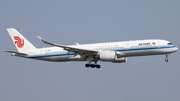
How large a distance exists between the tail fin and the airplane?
1.04 meters

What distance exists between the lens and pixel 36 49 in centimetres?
5688

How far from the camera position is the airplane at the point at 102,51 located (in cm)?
Answer: 5044

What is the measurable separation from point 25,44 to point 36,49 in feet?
9.24

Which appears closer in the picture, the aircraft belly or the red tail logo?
the aircraft belly

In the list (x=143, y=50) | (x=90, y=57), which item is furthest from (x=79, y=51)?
(x=143, y=50)

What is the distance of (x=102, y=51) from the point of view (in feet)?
169

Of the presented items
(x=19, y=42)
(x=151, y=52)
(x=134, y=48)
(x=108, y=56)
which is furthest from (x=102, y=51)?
(x=19, y=42)

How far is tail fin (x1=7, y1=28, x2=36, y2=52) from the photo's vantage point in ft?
190

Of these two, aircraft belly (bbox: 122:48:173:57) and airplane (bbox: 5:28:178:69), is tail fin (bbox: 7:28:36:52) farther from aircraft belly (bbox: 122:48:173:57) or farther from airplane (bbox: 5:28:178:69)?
aircraft belly (bbox: 122:48:173:57)

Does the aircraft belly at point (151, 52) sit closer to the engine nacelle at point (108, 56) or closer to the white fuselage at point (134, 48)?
the white fuselage at point (134, 48)

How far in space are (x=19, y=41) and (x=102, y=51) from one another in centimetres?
1648

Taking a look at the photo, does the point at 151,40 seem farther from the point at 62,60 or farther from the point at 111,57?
the point at 62,60

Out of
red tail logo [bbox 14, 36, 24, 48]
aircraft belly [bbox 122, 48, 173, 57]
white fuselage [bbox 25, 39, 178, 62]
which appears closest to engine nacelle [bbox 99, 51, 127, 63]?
white fuselage [bbox 25, 39, 178, 62]

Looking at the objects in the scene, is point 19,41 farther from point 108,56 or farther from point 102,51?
Answer: point 108,56
